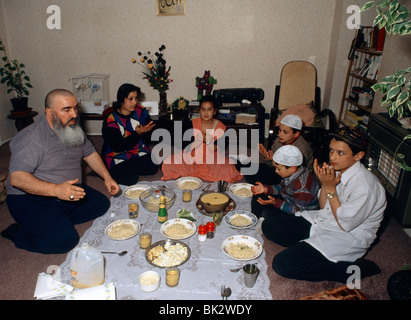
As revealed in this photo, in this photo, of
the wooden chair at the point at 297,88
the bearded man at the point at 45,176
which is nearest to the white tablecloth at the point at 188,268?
the bearded man at the point at 45,176

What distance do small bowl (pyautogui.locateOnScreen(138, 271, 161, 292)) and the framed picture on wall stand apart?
429 cm

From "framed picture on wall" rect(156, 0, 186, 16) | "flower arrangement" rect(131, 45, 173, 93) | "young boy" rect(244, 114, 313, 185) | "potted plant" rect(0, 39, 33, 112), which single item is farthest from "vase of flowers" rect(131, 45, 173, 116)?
"young boy" rect(244, 114, 313, 185)

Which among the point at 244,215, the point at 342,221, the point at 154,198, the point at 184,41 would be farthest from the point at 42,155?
the point at 184,41

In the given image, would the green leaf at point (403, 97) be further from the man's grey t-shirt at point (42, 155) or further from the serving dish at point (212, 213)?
the man's grey t-shirt at point (42, 155)

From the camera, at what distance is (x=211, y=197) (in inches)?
110

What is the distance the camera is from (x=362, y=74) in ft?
14.1

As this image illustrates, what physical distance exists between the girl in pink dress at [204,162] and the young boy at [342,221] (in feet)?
4.80

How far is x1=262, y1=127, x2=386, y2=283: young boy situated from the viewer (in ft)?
6.80

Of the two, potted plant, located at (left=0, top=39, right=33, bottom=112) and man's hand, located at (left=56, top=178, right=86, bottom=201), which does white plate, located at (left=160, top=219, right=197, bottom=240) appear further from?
potted plant, located at (left=0, top=39, right=33, bottom=112)

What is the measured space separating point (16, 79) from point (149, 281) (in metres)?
4.52

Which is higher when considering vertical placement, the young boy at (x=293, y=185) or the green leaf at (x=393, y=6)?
the green leaf at (x=393, y=6)

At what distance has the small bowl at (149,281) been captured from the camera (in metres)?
1.89

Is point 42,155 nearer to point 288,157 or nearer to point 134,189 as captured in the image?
point 134,189

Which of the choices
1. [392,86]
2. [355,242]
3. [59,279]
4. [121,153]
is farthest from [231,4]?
[59,279]
